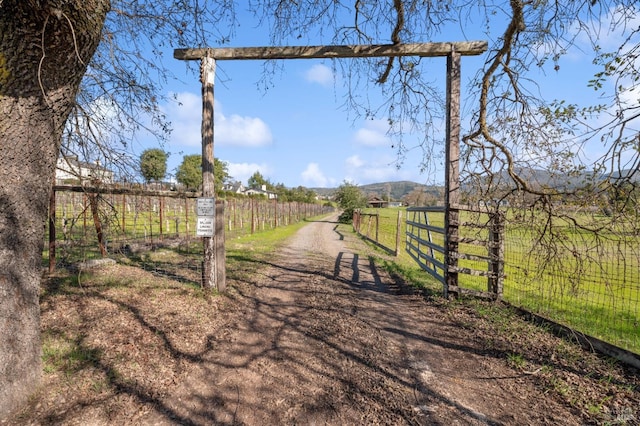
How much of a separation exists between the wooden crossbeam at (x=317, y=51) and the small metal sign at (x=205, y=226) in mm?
2876

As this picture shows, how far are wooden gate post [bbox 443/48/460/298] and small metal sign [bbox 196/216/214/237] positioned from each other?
414cm

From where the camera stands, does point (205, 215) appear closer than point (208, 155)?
Yes

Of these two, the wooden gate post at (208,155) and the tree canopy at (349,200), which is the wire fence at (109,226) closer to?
the wooden gate post at (208,155)

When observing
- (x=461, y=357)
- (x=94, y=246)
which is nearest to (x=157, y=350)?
(x=461, y=357)

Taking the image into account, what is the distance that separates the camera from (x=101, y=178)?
383 cm

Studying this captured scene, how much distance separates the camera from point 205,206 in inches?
221

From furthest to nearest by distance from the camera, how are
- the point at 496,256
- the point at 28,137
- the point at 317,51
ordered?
1. the point at 317,51
2. the point at 496,256
3. the point at 28,137

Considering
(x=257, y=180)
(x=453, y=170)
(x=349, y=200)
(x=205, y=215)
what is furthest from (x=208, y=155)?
(x=257, y=180)

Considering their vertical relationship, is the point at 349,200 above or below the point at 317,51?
below


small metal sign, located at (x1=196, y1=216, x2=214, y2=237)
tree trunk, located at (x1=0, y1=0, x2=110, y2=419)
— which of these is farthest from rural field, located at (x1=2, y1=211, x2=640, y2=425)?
small metal sign, located at (x1=196, y1=216, x2=214, y2=237)

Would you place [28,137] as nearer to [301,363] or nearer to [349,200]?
[301,363]

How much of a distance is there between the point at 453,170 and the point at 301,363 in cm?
408

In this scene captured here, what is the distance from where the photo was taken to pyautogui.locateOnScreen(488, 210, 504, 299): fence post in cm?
526

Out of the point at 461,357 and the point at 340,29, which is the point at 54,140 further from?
the point at 340,29
